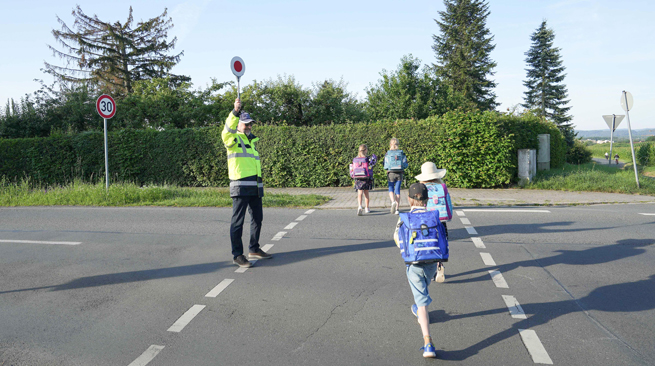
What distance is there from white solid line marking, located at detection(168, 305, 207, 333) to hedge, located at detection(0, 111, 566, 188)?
11.6 meters

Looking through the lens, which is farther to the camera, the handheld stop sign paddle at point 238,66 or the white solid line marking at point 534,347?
the handheld stop sign paddle at point 238,66

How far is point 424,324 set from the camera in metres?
3.53

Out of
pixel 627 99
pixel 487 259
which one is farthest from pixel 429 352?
pixel 627 99

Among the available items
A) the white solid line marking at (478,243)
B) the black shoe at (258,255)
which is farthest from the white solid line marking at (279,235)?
the white solid line marking at (478,243)

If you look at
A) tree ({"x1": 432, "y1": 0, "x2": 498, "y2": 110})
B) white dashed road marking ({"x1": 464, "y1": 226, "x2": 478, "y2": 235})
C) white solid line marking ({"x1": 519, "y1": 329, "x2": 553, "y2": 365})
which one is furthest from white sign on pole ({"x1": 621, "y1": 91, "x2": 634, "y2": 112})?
tree ({"x1": 432, "y1": 0, "x2": 498, "y2": 110})

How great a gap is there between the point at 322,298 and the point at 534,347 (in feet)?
6.89

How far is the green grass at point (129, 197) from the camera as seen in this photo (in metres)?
12.0

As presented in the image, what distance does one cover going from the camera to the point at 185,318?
4.25 metres

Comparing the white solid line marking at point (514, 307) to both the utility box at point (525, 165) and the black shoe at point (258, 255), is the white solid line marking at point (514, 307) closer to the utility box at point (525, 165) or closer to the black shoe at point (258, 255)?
the black shoe at point (258, 255)

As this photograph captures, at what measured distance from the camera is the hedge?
48.0 ft

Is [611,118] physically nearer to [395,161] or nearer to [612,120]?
[612,120]

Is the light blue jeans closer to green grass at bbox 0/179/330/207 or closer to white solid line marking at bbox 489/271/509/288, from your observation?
white solid line marking at bbox 489/271/509/288

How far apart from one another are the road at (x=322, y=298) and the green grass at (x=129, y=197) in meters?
3.62

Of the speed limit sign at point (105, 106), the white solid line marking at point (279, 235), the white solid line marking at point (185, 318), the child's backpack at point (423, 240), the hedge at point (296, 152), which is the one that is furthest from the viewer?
the hedge at point (296, 152)
